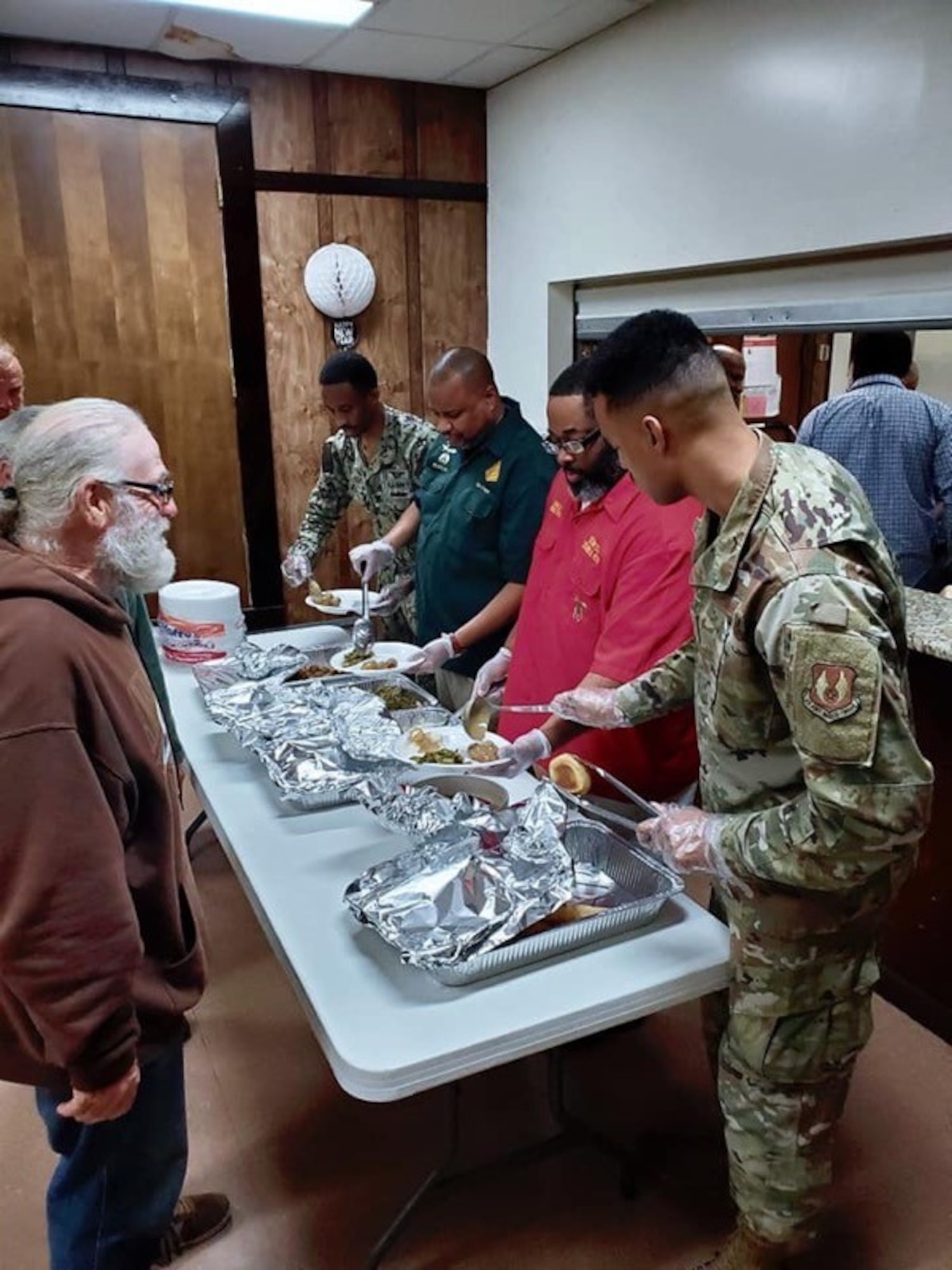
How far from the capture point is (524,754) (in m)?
1.78

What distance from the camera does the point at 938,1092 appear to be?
2061 mm

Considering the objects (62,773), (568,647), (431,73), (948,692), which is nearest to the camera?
(62,773)

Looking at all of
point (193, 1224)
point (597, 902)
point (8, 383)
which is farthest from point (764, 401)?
point (193, 1224)

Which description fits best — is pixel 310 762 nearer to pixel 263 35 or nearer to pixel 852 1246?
pixel 852 1246

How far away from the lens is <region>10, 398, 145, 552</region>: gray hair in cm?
129

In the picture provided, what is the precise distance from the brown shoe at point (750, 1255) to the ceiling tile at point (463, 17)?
3.14 m

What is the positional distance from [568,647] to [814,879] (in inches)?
33.5

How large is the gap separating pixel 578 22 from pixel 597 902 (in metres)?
2.88

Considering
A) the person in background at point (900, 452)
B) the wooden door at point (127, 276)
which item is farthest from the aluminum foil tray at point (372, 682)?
the wooden door at point (127, 276)

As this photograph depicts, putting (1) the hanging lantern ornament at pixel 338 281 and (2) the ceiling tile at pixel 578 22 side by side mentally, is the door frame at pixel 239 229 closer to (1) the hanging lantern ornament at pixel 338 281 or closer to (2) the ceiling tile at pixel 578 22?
(1) the hanging lantern ornament at pixel 338 281

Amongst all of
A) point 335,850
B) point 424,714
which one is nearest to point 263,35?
point 424,714

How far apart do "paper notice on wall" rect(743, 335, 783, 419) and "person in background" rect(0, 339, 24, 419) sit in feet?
8.67

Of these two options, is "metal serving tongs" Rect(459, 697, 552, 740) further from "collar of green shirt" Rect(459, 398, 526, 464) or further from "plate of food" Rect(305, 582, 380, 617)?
"plate of food" Rect(305, 582, 380, 617)

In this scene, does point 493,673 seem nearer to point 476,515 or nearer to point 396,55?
point 476,515
